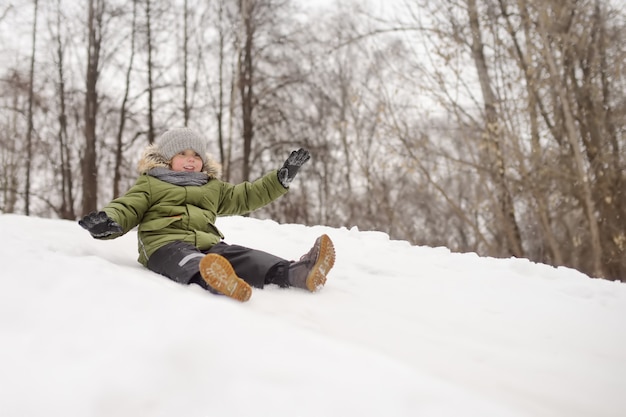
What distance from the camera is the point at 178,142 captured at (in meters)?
2.97

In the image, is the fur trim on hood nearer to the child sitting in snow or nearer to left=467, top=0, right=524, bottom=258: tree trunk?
the child sitting in snow

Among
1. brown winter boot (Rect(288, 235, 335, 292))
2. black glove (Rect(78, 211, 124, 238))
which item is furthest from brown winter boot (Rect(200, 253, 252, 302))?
black glove (Rect(78, 211, 124, 238))

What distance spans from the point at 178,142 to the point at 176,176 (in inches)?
10.8

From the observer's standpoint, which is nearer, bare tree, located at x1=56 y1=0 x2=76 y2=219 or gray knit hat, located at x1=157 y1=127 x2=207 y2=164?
gray knit hat, located at x1=157 y1=127 x2=207 y2=164

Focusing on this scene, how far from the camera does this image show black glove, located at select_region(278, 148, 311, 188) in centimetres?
273

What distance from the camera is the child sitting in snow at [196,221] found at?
2.13m

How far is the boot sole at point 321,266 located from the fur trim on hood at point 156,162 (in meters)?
1.12

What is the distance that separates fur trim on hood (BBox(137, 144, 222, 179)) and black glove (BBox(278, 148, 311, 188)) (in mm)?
551

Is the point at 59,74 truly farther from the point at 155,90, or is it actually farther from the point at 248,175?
the point at 248,175

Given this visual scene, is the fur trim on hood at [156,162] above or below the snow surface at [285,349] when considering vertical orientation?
above

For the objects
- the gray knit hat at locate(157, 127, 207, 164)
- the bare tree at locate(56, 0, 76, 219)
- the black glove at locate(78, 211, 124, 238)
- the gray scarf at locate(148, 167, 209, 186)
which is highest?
the bare tree at locate(56, 0, 76, 219)

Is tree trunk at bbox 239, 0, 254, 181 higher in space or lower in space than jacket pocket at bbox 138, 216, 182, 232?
higher

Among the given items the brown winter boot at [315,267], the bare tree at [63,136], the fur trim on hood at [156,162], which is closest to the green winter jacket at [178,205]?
the fur trim on hood at [156,162]

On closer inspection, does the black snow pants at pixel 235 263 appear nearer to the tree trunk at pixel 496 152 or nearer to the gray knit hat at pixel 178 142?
the gray knit hat at pixel 178 142
